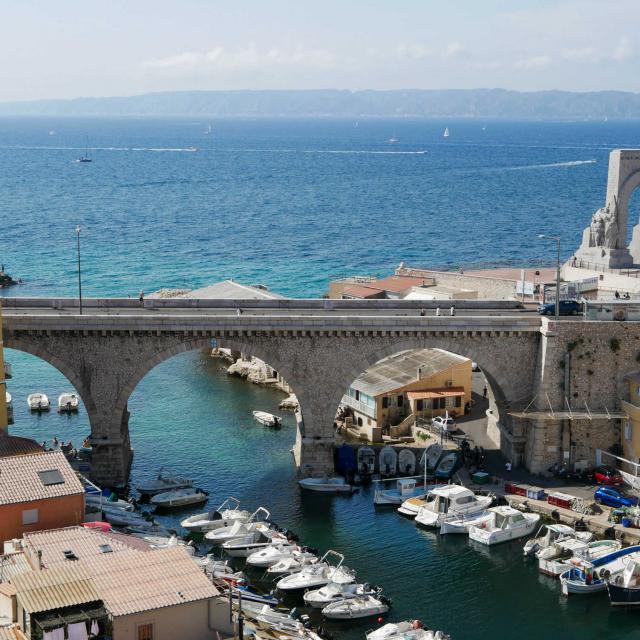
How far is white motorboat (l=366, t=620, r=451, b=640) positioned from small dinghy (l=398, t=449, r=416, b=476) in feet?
63.3

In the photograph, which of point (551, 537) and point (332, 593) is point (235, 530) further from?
point (551, 537)

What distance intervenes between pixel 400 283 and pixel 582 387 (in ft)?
121

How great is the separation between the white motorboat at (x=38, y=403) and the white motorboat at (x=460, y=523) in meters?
34.5

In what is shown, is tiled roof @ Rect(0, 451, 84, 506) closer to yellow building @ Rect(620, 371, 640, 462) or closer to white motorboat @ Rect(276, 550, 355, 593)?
white motorboat @ Rect(276, 550, 355, 593)

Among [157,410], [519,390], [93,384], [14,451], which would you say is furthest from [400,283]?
[14,451]

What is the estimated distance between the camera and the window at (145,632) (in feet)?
130

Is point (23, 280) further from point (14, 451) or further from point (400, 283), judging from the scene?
point (14, 451)

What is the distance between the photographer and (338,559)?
58906mm

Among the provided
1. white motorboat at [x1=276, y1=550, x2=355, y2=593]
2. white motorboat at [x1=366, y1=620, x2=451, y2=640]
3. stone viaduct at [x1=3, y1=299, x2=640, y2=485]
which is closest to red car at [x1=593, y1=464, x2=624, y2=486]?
stone viaduct at [x1=3, y1=299, x2=640, y2=485]

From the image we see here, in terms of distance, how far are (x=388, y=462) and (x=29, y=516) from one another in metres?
27.1

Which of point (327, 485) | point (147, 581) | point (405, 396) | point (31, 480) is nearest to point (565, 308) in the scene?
point (405, 396)

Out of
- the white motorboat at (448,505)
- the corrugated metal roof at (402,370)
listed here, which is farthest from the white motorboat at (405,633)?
the corrugated metal roof at (402,370)

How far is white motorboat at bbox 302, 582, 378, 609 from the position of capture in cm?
5291

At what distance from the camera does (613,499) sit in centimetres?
6275
